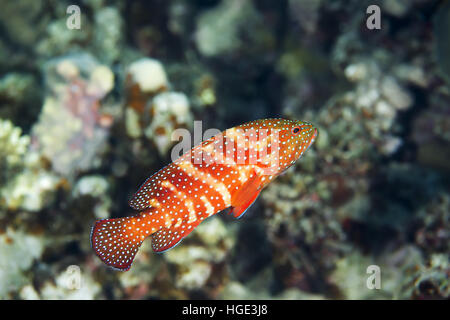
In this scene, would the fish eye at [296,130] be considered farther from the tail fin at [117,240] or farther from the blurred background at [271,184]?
the tail fin at [117,240]

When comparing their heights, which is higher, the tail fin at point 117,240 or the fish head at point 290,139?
the fish head at point 290,139

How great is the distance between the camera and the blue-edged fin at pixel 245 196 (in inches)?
140

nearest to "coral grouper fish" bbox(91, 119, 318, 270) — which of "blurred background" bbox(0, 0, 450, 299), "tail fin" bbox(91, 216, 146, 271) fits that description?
"tail fin" bbox(91, 216, 146, 271)

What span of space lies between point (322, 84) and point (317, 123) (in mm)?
2067

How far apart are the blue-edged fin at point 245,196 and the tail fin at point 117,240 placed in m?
1.11

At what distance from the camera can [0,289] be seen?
4.75 meters

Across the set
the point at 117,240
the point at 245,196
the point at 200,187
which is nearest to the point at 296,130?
the point at 245,196

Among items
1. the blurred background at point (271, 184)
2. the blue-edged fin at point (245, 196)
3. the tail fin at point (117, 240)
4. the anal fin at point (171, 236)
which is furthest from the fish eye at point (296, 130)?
the tail fin at point (117, 240)

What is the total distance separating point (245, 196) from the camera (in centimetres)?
361

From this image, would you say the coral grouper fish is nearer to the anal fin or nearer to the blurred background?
the anal fin

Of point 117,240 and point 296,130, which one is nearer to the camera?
point 117,240

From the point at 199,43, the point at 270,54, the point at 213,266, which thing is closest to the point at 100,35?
the point at 199,43

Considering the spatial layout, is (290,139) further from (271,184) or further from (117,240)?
(117,240)

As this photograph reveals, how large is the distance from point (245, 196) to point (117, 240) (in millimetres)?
1552
